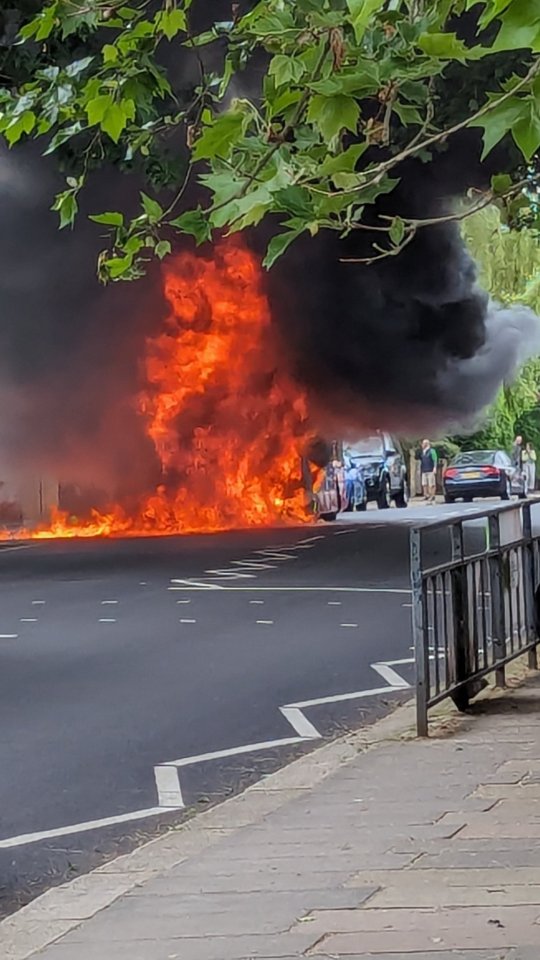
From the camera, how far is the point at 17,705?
8609 millimetres

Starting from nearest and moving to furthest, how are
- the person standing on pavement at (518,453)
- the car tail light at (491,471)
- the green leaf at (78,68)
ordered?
the green leaf at (78,68) < the car tail light at (491,471) < the person standing on pavement at (518,453)

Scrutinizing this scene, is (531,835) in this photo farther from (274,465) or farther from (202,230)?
(274,465)

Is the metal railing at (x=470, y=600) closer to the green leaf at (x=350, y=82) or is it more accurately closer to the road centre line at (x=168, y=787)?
the road centre line at (x=168, y=787)

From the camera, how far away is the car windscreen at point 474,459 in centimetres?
3725

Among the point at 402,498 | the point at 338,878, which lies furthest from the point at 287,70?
the point at 402,498

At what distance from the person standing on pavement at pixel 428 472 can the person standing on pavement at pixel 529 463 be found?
9.92ft

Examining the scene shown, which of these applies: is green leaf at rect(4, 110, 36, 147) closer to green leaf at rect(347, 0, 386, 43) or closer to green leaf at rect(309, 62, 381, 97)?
green leaf at rect(309, 62, 381, 97)

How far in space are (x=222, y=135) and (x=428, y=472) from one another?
116 ft

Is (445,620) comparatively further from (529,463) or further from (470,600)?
(529,463)

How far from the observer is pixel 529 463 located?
140 feet

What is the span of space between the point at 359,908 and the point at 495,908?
1.41 ft

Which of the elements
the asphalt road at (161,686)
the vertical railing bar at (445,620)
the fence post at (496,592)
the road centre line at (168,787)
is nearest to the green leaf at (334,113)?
the asphalt road at (161,686)

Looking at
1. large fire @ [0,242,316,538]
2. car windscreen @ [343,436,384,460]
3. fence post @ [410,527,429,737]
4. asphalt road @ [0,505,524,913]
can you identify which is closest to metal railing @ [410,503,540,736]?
fence post @ [410,527,429,737]

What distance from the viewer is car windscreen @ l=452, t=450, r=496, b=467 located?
3725 cm
